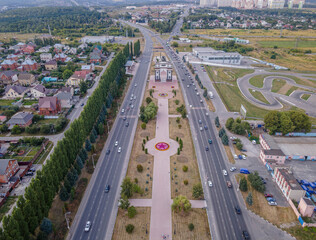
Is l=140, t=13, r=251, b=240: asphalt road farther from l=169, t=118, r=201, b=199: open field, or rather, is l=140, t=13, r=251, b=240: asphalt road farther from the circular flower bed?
the circular flower bed

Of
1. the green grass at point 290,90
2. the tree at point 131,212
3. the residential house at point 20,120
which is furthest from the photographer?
the green grass at point 290,90

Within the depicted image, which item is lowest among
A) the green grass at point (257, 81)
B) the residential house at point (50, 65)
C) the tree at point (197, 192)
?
the tree at point (197, 192)

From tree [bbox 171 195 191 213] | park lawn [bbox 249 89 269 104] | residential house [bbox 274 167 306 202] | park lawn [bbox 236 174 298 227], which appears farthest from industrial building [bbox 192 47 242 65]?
tree [bbox 171 195 191 213]

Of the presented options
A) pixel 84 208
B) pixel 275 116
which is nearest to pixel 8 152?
pixel 84 208

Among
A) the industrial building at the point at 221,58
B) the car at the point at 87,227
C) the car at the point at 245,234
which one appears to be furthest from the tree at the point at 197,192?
the industrial building at the point at 221,58

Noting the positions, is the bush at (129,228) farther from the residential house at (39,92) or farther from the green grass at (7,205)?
the residential house at (39,92)

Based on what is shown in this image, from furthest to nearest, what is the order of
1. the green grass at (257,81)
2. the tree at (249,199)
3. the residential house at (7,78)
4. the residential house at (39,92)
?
the green grass at (257,81) → the residential house at (7,78) → the residential house at (39,92) → the tree at (249,199)

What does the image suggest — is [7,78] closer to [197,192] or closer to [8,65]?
[8,65]
